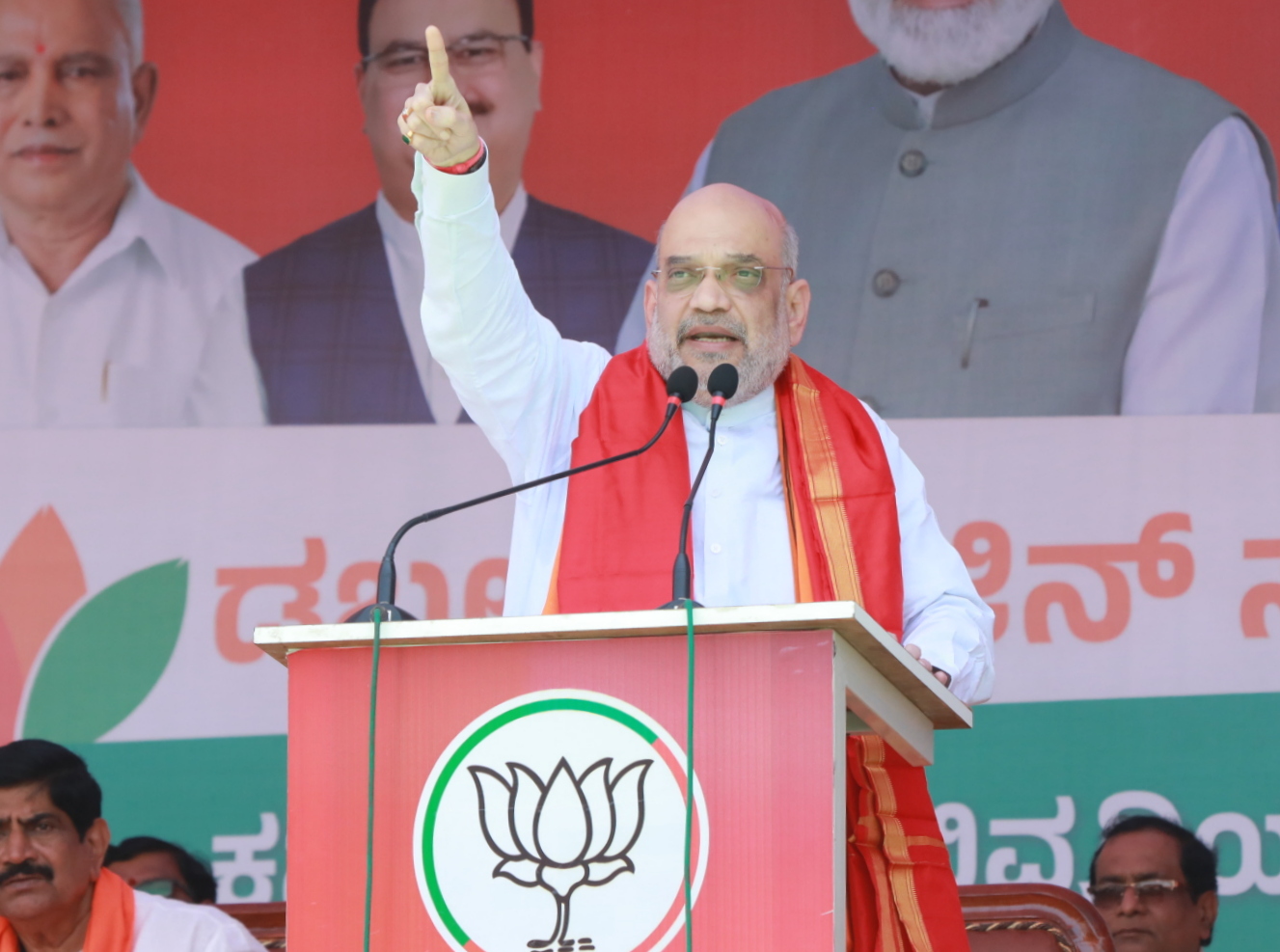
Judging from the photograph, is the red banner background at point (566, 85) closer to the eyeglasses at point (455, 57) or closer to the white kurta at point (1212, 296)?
the eyeglasses at point (455, 57)

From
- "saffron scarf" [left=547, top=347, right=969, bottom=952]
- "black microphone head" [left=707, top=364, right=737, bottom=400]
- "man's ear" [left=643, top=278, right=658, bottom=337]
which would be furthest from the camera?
"man's ear" [left=643, top=278, right=658, bottom=337]

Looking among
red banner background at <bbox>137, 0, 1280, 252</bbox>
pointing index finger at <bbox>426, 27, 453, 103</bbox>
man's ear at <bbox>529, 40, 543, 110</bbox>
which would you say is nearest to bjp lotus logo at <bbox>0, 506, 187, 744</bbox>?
red banner background at <bbox>137, 0, 1280, 252</bbox>

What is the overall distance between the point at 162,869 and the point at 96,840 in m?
0.58

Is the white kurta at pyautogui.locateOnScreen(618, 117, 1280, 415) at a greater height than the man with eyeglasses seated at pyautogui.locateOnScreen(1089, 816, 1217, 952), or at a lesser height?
greater

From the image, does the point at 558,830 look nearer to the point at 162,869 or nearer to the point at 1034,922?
the point at 1034,922

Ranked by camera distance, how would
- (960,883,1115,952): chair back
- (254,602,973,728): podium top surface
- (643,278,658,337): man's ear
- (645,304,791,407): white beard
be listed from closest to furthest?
(254,602,973,728): podium top surface → (645,304,791,407): white beard → (643,278,658,337): man's ear → (960,883,1115,952): chair back

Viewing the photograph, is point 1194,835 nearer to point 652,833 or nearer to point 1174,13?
point 1174,13

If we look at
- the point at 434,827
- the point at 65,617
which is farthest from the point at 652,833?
the point at 65,617

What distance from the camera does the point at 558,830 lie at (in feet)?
5.76

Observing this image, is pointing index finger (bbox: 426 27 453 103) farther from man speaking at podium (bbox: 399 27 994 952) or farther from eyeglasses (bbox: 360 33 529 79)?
eyeglasses (bbox: 360 33 529 79)

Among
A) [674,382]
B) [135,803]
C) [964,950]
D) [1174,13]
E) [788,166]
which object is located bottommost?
[964,950]

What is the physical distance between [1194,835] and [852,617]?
268 cm

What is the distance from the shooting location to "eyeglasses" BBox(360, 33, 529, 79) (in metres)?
4.41

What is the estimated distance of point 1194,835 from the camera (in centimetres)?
401
